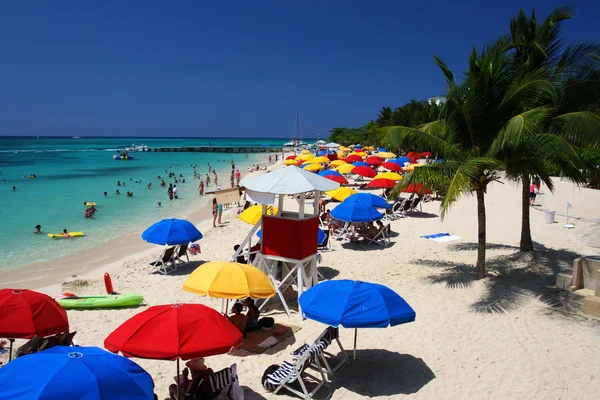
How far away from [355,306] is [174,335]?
2.02m

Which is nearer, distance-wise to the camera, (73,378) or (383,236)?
(73,378)

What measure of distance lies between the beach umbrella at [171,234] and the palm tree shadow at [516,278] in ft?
18.2

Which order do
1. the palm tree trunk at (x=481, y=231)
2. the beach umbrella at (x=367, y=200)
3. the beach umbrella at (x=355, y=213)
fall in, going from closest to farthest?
the palm tree trunk at (x=481, y=231) < the beach umbrella at (x=355, y=213) < the beach umbrella at (x=367, y=200)

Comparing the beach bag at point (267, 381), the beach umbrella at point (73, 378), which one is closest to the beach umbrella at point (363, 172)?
the beach bag at point (267, 381)

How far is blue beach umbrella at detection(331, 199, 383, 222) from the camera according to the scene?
11828mm

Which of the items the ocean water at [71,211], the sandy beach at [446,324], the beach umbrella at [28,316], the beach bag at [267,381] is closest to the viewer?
the beach umbrella at [28,316]

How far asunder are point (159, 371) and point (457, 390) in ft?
12.6

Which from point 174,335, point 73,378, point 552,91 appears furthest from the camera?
point 552,91

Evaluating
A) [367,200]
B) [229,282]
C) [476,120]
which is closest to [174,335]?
[229,282]

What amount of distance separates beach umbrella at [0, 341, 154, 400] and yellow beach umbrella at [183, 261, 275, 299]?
92.5 inches

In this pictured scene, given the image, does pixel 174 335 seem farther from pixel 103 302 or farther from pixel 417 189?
pixel 417 189

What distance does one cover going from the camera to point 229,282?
6.13 m

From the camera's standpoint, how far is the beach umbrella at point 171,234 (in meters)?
10.3

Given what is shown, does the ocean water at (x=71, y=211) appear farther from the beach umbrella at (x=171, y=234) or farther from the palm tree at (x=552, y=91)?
the palm tree at (x=552, y=91)
